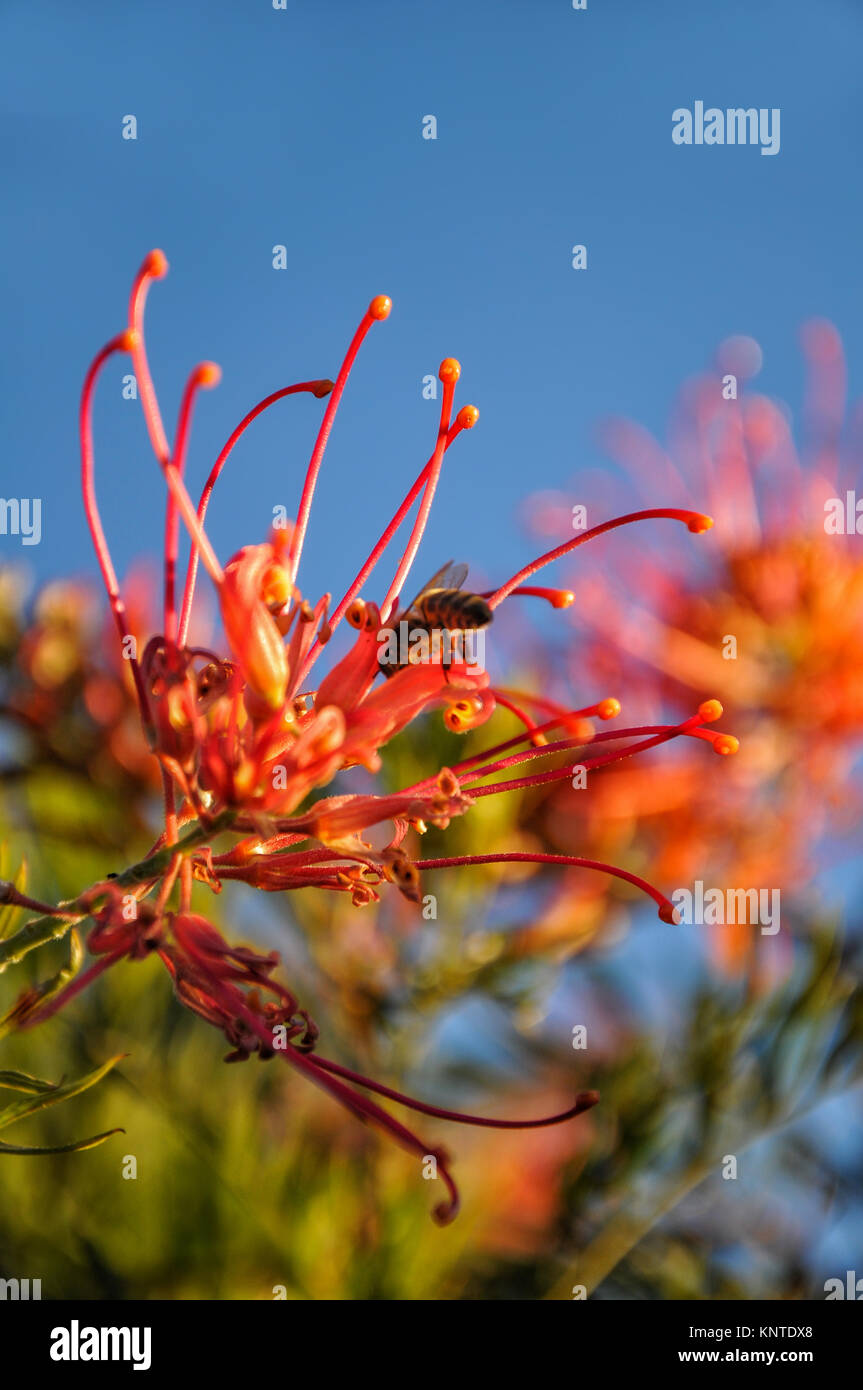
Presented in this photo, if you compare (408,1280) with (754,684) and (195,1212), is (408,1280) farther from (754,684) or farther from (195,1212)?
(754,684)

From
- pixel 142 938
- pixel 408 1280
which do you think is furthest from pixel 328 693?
pixel 408 1280

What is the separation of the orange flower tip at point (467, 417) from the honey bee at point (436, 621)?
106mm

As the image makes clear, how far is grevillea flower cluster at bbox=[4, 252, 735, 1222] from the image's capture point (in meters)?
0.67

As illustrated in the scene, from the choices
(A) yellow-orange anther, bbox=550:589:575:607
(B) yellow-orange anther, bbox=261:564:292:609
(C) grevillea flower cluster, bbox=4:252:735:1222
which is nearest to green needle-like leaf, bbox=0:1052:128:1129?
(C) grevillea flower cluster, bbox=4:252:735:1222

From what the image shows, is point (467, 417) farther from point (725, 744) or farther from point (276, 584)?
point (725, 744)

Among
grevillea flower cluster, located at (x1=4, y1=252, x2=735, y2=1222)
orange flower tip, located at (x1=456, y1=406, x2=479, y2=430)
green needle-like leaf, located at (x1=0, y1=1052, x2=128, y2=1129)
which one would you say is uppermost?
orange flower tip, located at (x1=456, y1=406, x2=479, y2=430)

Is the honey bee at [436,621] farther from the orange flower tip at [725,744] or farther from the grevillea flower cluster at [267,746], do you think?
the orange flower tip at [725,744]

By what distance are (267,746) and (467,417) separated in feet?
0.80

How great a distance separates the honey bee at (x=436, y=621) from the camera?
78 centimetres

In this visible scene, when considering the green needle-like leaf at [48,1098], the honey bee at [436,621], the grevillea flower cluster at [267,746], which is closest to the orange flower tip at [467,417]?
the grevillea flower cluster at [267,746]

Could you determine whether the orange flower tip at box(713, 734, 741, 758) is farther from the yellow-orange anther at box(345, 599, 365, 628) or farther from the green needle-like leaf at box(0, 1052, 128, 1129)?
the green needle-like leaf at box(0, 1052, 128, 1129)

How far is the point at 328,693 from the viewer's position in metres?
0.75

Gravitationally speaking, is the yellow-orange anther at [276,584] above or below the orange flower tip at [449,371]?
below

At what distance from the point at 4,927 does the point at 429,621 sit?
0.34 m
